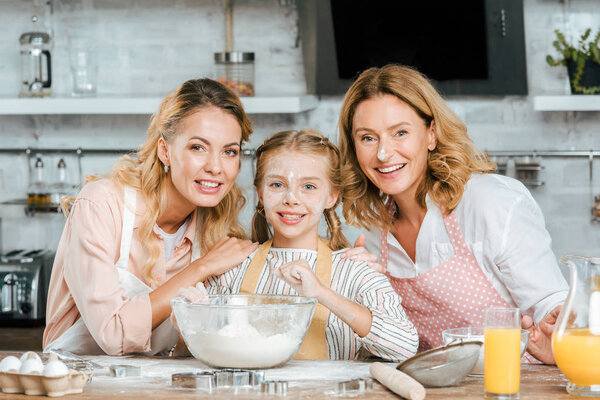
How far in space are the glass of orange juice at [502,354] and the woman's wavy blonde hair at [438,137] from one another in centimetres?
71

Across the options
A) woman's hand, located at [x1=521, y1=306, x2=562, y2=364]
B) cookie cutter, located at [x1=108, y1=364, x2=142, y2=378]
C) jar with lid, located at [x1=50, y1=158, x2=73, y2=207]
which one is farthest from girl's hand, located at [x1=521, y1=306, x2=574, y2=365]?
jar with lid, located at [x1=50, y1=158, x2=73, y2=207]

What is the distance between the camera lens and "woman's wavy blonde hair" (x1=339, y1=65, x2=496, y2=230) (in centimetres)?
213

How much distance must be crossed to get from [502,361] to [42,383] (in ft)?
2.57

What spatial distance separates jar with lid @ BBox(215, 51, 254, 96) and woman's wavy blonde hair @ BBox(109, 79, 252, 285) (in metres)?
1.32

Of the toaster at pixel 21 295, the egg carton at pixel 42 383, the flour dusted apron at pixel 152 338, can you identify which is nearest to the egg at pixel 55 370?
the egg carton at pixel 42 383

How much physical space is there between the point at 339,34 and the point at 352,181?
1580 mm

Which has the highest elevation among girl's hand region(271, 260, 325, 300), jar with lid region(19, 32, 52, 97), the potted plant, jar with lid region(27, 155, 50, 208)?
jar with lid region(19, 32, 52, 97)

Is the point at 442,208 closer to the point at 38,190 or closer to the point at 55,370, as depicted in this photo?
the point at 55,370

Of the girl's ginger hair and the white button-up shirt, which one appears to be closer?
the white button-up shirt

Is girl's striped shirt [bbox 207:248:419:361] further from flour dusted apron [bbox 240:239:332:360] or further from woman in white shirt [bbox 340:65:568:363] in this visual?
woman in white shirt [bbox 340:65:568:363]

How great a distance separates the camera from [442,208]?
217 centimetres

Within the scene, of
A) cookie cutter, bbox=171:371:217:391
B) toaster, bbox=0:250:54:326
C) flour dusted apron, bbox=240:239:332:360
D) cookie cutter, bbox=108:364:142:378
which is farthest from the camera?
toaster, bbox=0:250:54:326

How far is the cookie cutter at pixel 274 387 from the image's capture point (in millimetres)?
1437

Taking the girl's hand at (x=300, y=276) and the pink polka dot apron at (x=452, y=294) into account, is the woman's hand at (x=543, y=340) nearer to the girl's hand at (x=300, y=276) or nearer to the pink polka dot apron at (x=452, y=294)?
the pink polka dot apron at (x=452, y=294)
